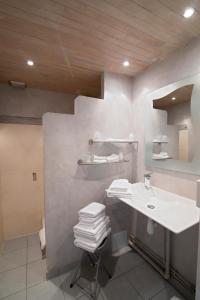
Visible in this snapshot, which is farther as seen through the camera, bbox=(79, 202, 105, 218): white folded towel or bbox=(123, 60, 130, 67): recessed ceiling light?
bbox=(123, 60, 130, 67): recessed ceiling light

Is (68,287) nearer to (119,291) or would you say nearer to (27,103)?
(119,291)

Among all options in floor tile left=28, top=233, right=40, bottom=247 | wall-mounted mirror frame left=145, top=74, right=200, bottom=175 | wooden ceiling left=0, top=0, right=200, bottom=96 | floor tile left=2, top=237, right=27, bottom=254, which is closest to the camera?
wooden ceiling left=0, top=0, right=200, bottom=96

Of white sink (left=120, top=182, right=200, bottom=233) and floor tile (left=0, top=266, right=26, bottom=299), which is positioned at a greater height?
white sink (left=120, top=182, right=200, bottom=233)

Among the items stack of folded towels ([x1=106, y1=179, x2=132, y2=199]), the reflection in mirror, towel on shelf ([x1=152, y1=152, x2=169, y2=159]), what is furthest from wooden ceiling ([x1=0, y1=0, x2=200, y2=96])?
stack of folded towels ([x1=106, y1=179, x2=132, y2=199])

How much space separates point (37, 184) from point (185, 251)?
2335mm

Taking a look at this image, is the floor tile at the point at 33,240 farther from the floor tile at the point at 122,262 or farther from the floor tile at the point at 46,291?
the floor tile at the point at 122,262

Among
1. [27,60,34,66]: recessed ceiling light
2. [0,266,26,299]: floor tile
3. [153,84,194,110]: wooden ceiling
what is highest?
[27,60,34,66]: recessed ceiling light

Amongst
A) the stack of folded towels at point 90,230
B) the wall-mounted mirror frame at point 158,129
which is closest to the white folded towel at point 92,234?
the stack of folded towels at point 90,230

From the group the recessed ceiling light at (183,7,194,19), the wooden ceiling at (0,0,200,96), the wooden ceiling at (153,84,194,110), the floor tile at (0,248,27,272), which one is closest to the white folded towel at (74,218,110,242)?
the floor tile at (0,248,27,272)

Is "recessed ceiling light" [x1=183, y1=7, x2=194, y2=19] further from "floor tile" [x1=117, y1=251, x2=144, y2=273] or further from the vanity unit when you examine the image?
"floor tile" [x1=117, y1=251, x2=144, y2=273]

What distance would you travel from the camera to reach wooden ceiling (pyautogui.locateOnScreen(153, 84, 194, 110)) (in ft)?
4.75

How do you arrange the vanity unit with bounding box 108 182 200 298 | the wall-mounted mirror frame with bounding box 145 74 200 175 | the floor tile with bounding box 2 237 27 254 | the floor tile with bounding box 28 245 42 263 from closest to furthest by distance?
1. the vanity unit with bounding box 108 182 200 298
2. the wall-mounted mirror frame with bounding box 145 74 200 175
3. the floor tile with bounding box 28 245 42 263
4. the floor tile with bounding box 2 237 27 254

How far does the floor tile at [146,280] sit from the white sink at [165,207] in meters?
0.89

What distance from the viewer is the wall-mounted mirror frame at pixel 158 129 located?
4.48 feet
